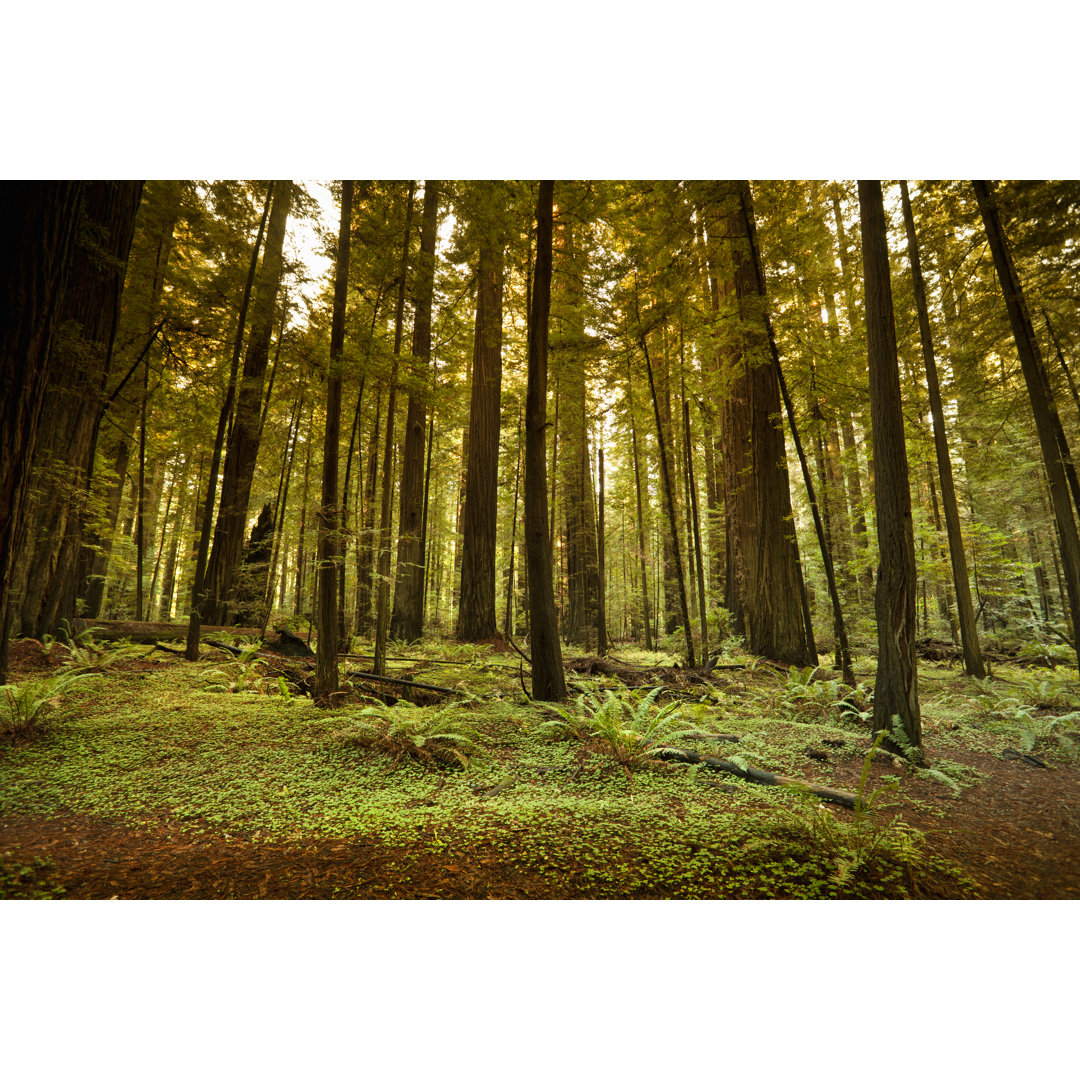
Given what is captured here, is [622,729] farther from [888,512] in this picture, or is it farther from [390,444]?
[390,444]

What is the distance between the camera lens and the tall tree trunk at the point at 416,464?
5.69 meters

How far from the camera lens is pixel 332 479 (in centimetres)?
415

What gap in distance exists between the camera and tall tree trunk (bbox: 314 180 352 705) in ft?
13.6

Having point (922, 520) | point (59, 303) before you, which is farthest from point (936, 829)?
point (922, 520)

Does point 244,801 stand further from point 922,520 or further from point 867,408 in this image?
point 922,520

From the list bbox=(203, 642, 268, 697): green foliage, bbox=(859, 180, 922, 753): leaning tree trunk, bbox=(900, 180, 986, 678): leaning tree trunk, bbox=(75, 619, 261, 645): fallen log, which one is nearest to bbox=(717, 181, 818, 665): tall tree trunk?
bbox=(900, 180, 986, 678): leaning tree trunk

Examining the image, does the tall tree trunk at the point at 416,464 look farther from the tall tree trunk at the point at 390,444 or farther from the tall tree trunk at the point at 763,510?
the tall tree trunk at the point at 763,510

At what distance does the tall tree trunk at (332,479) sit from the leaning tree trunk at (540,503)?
1.83m

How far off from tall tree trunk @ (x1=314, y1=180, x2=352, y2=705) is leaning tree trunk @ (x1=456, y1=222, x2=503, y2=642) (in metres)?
4.07

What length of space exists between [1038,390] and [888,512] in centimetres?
153

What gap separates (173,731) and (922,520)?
33.9 feet

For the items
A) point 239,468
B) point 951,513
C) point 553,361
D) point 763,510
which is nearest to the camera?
point 951,513

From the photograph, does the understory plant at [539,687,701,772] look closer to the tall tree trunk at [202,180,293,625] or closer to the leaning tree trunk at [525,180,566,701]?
the leaning tree trunk at [525,180,566,701]

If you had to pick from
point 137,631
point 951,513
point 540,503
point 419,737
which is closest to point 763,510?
point 951,513
